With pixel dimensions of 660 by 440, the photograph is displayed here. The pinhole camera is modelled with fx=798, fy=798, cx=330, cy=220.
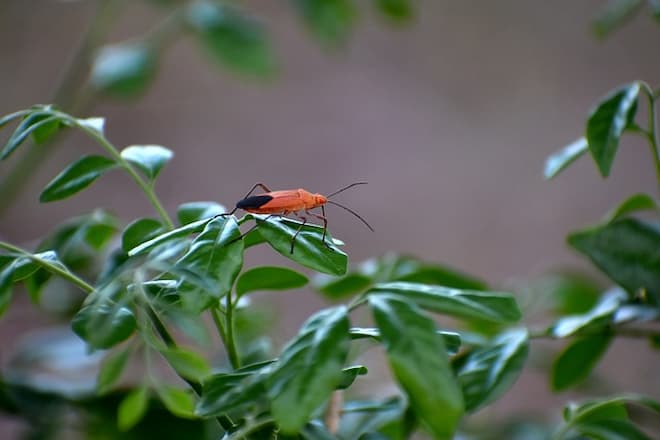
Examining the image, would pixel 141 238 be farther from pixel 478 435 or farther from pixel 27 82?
pixel 27 82

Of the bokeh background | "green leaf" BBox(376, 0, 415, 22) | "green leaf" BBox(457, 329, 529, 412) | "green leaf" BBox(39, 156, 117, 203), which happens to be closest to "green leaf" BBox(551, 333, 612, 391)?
"green leaf" BBox(457, 329, 529, 412)

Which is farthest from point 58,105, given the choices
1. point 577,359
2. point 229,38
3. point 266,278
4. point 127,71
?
point 577,359

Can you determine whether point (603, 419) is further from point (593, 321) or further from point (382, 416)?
point (382, 416)

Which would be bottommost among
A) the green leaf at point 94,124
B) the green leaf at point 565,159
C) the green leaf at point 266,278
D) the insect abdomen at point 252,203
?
the green leaf at point 266,278

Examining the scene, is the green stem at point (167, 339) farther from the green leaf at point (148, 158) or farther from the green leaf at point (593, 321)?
the green leaf at point (593, 321)

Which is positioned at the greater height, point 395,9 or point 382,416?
point 395,9

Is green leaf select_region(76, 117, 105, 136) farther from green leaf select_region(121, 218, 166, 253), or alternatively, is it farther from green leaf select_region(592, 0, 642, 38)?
green leaf select_region(592, 0, 642, 38)

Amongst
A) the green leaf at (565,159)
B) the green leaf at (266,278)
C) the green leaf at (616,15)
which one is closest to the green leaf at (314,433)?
the green leaf at (266,278)
